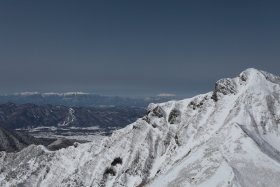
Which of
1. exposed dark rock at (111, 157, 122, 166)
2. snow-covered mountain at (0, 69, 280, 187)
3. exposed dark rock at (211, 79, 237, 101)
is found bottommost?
exposed dark rock at (111, 157, 122, 166)

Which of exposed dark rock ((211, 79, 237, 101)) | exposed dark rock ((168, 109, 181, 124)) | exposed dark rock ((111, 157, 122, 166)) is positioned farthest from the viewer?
exposed dark rock ((111, 157, 122, 166))

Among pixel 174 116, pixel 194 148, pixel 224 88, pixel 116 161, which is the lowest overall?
pixel 116 161

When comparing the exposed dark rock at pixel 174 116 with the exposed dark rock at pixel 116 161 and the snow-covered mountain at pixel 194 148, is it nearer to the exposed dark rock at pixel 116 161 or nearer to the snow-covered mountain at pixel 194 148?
the snow-covered mountain at pixel 194 148

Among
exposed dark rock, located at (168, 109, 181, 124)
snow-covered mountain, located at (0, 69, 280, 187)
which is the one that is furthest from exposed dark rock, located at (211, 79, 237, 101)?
exposed dark rock, located at (168, 109, 181, 124)

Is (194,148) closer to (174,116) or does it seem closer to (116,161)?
Answer: (174,116)

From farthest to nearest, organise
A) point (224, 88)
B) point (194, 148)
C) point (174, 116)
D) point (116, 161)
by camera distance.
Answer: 1. point (116, 161)
2. point (174, 116)
3. point (224, 88)
4. point (194, 148)

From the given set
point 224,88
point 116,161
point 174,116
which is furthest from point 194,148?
point 116,161

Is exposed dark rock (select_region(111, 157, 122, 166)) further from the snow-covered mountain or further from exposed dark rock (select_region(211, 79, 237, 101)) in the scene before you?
exposed dark rock (select_region(211, 79, 237, 101))

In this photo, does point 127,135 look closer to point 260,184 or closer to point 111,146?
point 111,146

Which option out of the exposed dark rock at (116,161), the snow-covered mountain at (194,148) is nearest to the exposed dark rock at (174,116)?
the snow-covered mountain at (194,148)

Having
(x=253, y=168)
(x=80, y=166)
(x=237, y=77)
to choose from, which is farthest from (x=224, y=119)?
(x=80, y=166)
